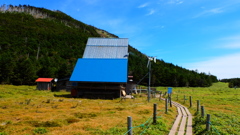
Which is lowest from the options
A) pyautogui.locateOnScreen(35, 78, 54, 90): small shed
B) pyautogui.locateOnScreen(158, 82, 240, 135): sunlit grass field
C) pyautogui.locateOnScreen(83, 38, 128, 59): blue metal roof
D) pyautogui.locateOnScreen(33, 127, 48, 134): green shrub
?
pyautogui.locateOnScreen(158, 82, 240, 135): sunlit grass field

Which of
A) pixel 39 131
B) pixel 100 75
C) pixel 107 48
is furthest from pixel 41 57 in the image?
pixel 39 131

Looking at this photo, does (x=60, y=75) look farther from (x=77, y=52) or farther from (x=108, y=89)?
(x=108, y=89)

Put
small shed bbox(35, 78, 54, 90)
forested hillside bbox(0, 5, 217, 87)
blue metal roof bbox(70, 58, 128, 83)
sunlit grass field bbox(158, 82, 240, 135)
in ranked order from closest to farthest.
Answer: sunlit grass field bbox(158, 82, 240, 135), blue metal roof bbox(70, 58, 128, 83), small shed bbox(35, 78, 54, 90), forested hillside bbox(0, 5, 217, 87)

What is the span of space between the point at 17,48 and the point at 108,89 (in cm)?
8381

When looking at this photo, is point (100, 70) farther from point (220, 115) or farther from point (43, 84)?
point (220, 115)

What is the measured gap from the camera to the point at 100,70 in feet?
104

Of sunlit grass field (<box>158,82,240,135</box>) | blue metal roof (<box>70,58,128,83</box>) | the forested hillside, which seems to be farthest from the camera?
the forested hillside

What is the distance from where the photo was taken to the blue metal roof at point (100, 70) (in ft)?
95.5

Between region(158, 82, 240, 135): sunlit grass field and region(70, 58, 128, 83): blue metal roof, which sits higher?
region(70, 58, 128, 83): blue metal roof

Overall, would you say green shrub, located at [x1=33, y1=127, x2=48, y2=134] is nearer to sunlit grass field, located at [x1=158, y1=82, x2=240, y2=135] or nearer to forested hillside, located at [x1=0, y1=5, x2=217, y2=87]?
sunlit grass field, located at [x1=158, y1=82, x2=240, y2=135]

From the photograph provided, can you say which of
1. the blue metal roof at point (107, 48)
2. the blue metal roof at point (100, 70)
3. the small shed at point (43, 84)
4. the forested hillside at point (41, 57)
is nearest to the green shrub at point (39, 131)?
the blue metal roof at point (100, 70)

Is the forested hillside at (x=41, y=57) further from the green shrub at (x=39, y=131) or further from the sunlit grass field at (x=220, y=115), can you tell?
the green shrub at (x=39, y=131)

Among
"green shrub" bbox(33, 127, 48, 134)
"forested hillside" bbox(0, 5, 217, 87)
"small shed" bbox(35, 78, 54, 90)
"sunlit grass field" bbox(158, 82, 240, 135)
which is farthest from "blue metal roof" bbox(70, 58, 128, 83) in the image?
"forested hillside" bbox(0, 5, 217, 87)

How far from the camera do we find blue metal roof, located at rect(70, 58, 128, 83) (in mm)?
29094
